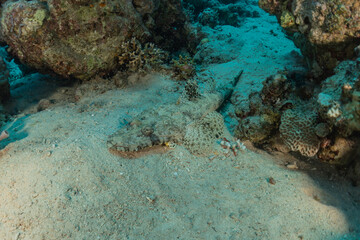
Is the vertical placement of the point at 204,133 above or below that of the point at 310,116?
below

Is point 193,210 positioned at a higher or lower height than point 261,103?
lower

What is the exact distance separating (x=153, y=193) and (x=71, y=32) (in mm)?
4269

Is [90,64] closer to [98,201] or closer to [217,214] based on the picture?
[98,201]

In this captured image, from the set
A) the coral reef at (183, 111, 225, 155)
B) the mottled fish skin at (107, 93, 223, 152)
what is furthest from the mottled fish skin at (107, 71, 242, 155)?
the coral reef at (183, 111, 225, 155)

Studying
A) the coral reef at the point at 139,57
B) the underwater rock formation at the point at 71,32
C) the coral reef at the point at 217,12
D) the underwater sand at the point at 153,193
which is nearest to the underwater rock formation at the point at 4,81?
the underwater rock formation at the point at 71,32

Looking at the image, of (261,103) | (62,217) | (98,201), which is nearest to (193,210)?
(98,201)

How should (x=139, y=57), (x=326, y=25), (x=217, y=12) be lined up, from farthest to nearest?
(x=217, y=12) → (x=139, y=57) → (x=326, y=25)

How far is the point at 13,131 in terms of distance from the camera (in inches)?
186

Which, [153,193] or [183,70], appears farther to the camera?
[183,70]

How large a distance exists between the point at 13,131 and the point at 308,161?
5.53m

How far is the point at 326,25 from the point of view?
3.82 meters

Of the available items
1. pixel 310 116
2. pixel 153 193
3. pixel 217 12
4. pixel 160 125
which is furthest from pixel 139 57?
pixel 217 12

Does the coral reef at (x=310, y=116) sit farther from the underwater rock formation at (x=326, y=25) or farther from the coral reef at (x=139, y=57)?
the coral reef at (x=139, y=57)

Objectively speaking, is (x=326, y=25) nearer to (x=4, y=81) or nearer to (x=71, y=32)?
(x=71, y=32)
